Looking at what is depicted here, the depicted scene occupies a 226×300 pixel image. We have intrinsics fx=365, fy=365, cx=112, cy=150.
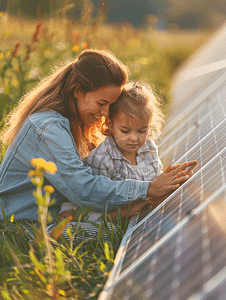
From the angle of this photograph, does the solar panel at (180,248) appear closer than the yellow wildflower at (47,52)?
Yes

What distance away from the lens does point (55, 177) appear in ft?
7.66

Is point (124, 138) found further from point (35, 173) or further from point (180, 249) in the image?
point (35, 173)

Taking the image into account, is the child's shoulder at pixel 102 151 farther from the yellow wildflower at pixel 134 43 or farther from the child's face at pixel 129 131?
the yellow wildflower at pixel 134 43

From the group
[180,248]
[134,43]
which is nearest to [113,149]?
[180,248]

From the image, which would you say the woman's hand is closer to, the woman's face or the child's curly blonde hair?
the child's curly blonde hair

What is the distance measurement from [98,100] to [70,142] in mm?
413

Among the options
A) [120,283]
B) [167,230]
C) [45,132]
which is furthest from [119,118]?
[120,283]

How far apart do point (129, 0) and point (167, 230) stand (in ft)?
85.2

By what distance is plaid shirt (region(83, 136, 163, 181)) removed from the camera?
2.60m

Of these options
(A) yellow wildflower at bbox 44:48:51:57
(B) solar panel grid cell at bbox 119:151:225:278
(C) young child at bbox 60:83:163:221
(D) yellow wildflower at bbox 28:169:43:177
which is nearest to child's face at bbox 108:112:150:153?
(C) young child at bbox 60:83:163:221

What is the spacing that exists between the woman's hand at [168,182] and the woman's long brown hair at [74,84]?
2.57ft

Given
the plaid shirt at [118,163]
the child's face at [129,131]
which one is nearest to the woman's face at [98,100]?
the child's face at [129,131]

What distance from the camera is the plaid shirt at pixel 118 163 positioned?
2.60m

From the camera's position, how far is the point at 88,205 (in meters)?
2.37
